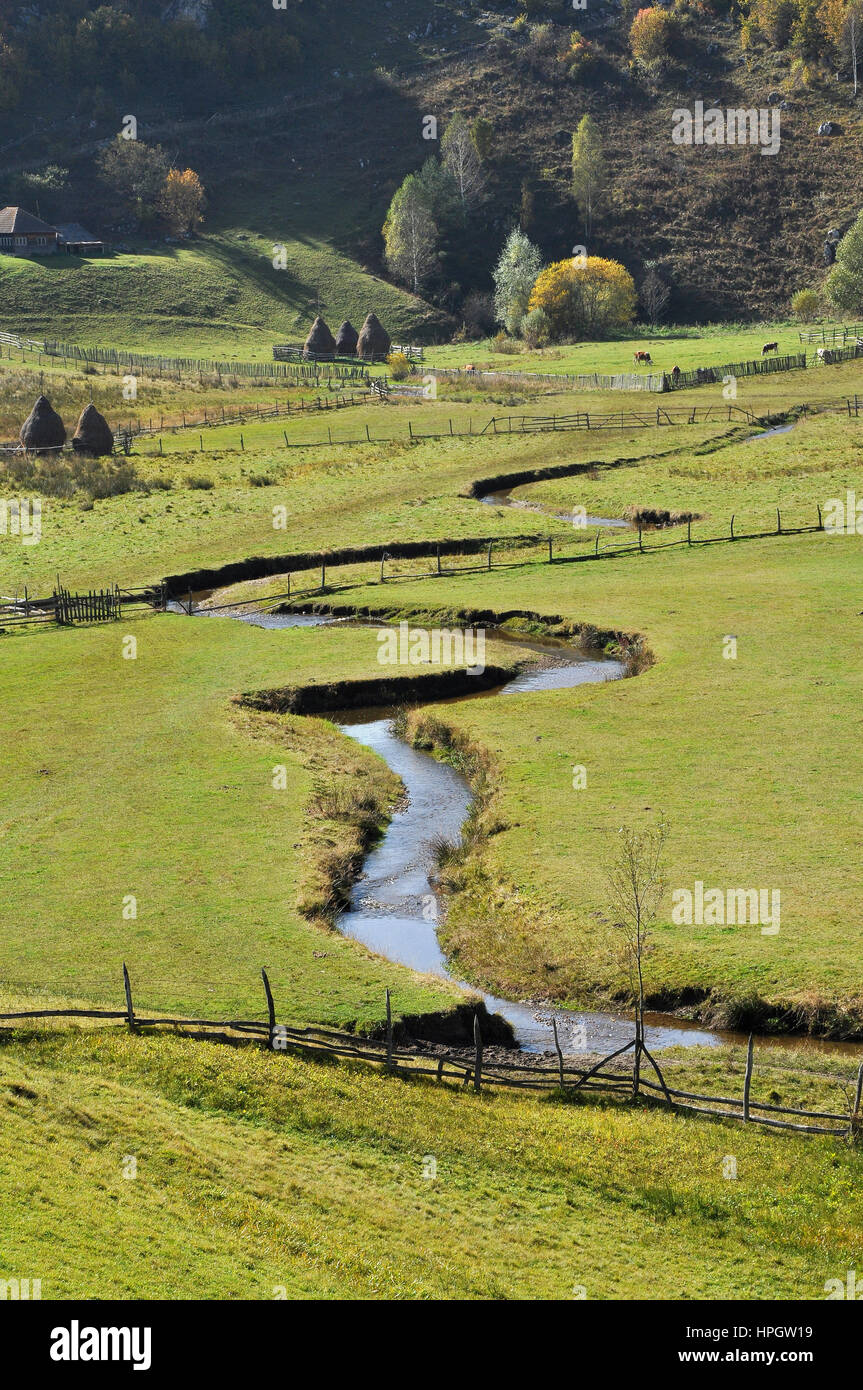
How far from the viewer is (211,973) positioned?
27.4 meters

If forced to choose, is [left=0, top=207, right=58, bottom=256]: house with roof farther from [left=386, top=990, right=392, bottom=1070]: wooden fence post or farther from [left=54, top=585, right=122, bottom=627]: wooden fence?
[left=386, top=990, right=392, bottom=1070]: wooden fence post

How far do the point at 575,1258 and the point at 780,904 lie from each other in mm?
12121

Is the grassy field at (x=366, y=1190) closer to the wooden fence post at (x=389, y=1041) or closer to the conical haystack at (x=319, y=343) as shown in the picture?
the wooden fence post at (x=389, y=1041)

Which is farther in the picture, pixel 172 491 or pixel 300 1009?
pixel 172 491

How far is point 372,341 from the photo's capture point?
457ft

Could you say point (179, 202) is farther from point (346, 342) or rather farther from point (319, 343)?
point (346, 342)

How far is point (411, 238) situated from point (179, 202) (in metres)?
32.3

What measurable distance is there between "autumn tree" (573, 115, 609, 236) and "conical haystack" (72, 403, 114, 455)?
107443mm

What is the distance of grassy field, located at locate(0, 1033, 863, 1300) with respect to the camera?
17641mm

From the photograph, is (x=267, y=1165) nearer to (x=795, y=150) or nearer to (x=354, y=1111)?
(x=354, y=1111)

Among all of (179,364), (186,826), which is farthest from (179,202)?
(186,826)

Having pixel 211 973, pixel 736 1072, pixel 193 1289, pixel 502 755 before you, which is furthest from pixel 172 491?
pixel 193 1289

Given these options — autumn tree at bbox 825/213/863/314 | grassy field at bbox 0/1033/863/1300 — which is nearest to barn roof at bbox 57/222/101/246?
autumn tree at bbox 825/213/863/314

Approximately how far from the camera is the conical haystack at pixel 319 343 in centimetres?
13888
